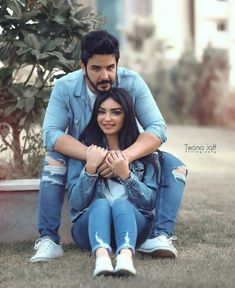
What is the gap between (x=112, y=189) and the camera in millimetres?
3340

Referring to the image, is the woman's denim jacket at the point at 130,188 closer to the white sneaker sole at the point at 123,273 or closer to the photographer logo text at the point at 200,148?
the white sneaker sole at the point at 123,273

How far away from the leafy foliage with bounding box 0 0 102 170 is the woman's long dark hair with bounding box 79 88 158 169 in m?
0.70

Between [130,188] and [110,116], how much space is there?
333mm

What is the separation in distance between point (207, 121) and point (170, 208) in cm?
994

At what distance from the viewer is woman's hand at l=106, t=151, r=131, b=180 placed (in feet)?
10.6

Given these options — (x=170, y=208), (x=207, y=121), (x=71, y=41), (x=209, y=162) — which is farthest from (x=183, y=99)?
(x=170, y=208)

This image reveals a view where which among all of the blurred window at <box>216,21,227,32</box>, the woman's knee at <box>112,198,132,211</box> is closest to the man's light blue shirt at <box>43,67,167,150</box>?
the woman's knee at <box>112,198,132,211</box>

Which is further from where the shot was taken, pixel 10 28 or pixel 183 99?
pixel 183 99

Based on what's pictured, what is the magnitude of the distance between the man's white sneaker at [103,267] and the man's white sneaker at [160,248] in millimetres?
411

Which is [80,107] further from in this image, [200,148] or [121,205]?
[200,148]

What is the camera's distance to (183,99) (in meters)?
13.5

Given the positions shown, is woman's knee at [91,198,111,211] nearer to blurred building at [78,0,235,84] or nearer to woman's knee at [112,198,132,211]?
woman's knee at [112,198,132,211]

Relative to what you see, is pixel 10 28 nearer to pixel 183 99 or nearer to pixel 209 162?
pixel 209 162

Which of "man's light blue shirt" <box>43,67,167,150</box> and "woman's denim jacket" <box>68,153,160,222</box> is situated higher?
"man's light blue shirt" <box>43,67,167,150</box>
